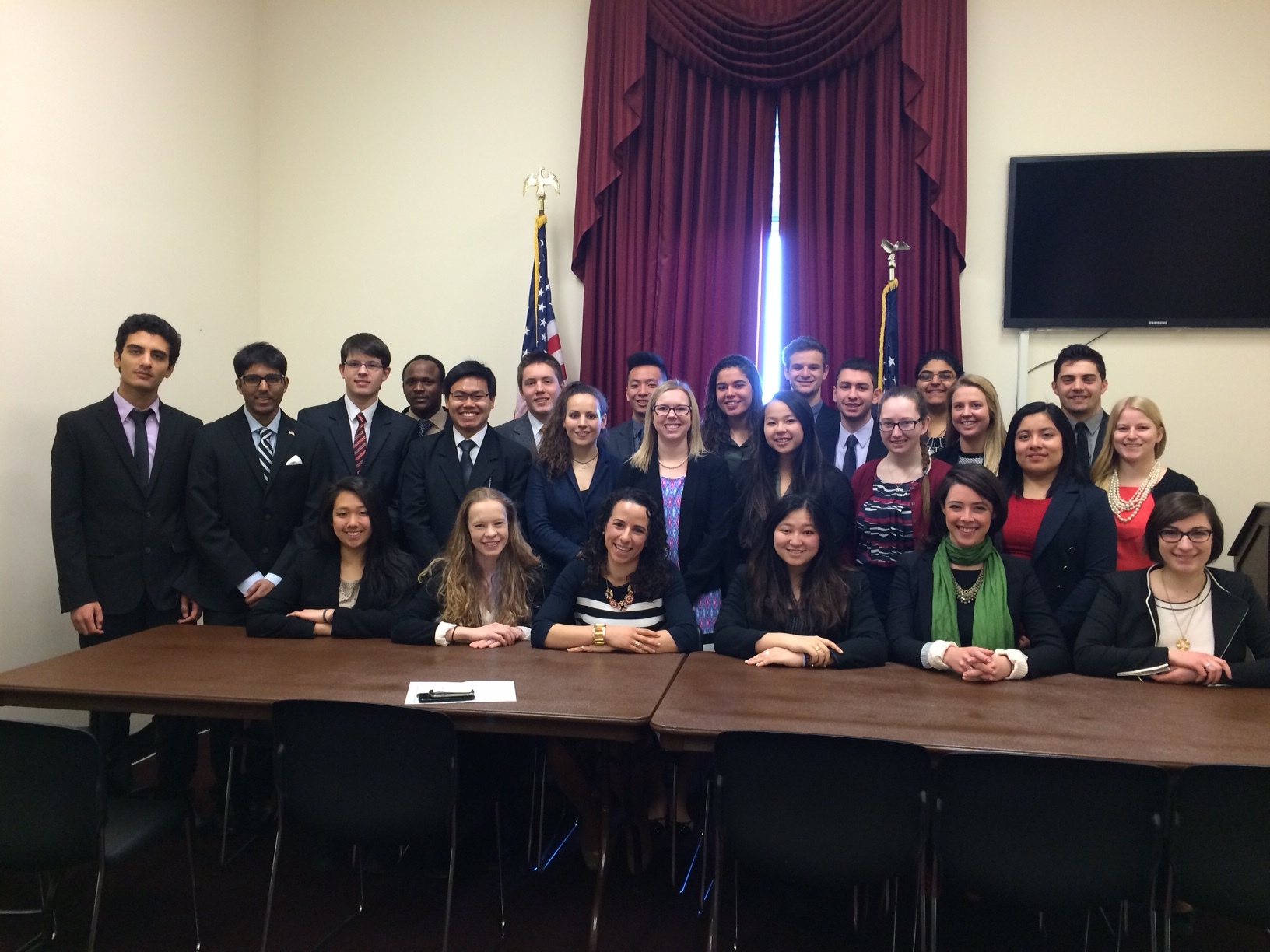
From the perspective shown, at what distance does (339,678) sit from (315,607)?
2.43 feet

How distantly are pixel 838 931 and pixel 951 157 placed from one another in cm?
397

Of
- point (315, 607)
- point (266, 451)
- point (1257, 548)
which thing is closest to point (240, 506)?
point (266, 451)

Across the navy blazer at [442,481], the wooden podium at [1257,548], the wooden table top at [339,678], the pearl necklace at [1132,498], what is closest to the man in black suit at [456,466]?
the navy blazer at [442,481]

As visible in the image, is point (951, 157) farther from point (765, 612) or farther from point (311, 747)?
point (311, 747)

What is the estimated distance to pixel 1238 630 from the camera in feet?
8.93

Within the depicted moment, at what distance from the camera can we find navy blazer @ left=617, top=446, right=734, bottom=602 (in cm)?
346

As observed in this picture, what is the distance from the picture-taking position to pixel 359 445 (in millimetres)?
4051

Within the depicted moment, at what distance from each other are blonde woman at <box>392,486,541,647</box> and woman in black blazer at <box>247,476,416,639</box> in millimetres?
104

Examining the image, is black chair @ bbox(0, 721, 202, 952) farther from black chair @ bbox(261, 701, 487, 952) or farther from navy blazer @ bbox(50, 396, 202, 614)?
navy blazer @ bbox(50, 396, 202, 614)

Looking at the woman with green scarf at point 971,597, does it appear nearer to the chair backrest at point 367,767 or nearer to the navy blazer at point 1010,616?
the navy blazer at point 1010,616

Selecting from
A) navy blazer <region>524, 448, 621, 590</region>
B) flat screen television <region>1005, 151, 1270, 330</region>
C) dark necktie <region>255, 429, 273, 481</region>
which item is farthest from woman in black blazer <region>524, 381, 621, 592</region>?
flat screen television <region>1005, 151, 1270, 330</region>

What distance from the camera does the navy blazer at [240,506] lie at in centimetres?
359

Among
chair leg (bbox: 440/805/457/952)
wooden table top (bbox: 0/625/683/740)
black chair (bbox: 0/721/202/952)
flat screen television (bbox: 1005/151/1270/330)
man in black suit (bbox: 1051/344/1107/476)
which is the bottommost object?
chair leg (bbox: 440/805/457/952)

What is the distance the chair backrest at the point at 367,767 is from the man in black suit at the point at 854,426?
2290mm
